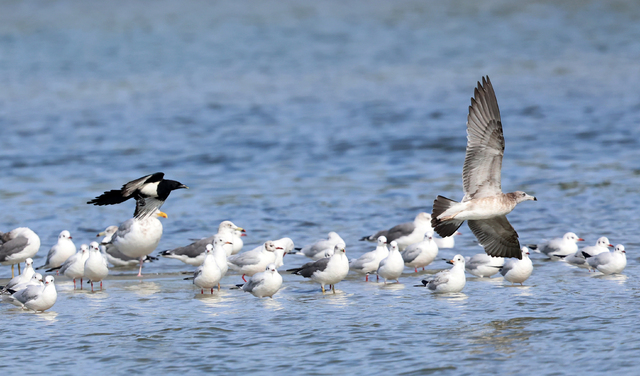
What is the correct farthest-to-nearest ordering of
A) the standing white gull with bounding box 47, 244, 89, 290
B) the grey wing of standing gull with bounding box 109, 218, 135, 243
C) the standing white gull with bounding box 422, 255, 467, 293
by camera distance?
the grey wing of standing gull with bounding box 109, 218, 135, 243
the standing white gull with bounding box 47, 244, 89, 290
the standing white gull with bounding box 422, 255, 467, 293

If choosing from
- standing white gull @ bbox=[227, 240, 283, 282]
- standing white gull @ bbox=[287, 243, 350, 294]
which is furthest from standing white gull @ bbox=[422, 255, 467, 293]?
standing white gull @ bbox=[227, 240, 283, 282]

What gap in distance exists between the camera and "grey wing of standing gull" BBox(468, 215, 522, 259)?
40.1 feet

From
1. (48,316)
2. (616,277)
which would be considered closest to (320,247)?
(616,277)

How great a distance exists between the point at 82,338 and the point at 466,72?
32526 millimetres

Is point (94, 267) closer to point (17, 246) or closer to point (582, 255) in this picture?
point (17, 246)

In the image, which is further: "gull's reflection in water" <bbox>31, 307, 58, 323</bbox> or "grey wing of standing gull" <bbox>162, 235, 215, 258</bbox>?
"grey wing of standing gull" <bbox>162, 235, 215, 258</bbox>

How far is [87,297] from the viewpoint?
41.4 ft

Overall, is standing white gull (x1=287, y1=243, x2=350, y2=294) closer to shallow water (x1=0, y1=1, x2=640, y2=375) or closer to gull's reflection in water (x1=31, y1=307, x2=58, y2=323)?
shallow water (x1=0, y1=1, x2=640, y2=375)

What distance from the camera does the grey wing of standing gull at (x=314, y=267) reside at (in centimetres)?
1275

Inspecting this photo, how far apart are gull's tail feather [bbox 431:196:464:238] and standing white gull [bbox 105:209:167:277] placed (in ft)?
16.0

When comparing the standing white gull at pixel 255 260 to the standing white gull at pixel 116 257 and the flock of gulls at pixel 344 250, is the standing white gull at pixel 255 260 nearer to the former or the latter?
the flock of gulls at pixel 344 250

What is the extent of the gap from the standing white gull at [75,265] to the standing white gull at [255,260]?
2235 mm

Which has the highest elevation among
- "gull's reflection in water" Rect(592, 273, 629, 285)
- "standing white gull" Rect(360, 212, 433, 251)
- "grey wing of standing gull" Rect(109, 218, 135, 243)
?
"grey wing of standing gull" Rect(109, 218, 135, 243)

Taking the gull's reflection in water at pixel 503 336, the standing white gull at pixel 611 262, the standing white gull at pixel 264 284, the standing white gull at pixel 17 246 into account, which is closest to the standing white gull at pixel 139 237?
the standing white gull at pixel 17 246
